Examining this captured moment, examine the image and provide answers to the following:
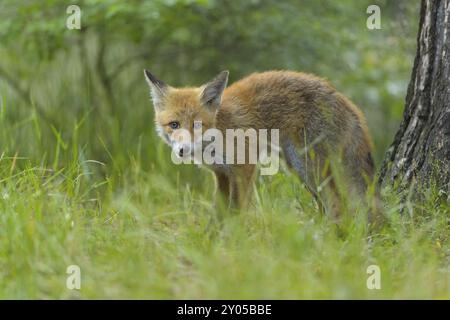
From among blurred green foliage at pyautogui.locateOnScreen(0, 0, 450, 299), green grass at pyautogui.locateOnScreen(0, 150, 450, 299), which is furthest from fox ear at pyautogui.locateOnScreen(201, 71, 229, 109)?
green grass at pyautogui.locateOnScreen(0, 150, 450, 299)

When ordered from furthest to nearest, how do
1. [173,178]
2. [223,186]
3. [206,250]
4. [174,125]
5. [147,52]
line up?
[147,52]
[173,178]
[223,186]
[174,125]
[206,250]

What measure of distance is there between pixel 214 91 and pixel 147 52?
14.6ft

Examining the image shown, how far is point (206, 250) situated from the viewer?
407 centimetres

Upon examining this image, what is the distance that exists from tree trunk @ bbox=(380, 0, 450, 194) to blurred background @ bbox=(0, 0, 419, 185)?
113 inches

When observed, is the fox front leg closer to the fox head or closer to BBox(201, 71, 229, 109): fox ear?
the fox head

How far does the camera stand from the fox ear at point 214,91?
211 inches

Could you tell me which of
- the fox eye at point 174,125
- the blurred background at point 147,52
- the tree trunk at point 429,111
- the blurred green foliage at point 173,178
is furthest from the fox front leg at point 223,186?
→ the blurred background at point 147,52

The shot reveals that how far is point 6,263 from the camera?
390 cm

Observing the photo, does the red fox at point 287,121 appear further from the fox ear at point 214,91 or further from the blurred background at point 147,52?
the blurred background at point 147,52

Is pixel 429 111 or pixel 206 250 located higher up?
pixel 429 111

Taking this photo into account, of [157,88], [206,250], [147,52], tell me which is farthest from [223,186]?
[147,52]

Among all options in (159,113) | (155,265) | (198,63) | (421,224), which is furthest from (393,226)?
(198,63)

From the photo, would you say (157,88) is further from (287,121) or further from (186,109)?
(287,121)

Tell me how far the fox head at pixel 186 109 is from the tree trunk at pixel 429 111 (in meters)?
1.47
